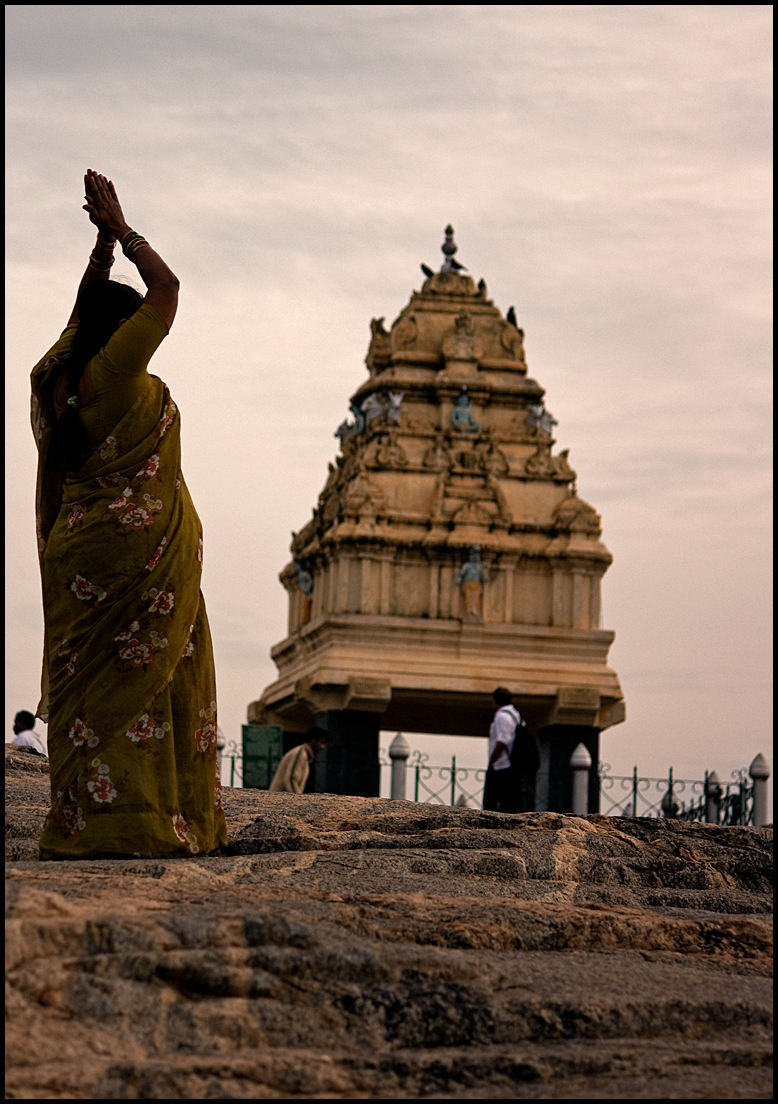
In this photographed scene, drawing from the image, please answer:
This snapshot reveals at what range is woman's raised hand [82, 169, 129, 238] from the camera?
5.65 metres

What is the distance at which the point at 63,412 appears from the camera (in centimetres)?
568

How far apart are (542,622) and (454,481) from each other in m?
2.80

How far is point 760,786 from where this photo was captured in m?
19.5

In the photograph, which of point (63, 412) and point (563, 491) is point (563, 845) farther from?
point (563, 491)

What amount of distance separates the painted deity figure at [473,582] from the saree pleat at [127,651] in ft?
65.4

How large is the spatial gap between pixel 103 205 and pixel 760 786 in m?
15.5

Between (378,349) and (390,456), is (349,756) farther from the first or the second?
(378,349)

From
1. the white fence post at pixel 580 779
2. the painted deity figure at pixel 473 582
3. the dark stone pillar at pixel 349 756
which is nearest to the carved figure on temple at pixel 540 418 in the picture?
the painted deity figure at pixel 473 582

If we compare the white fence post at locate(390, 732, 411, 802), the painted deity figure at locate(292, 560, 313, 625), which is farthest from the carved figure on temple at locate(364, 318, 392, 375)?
the white fence post at locate(390, 732, 411, 802)

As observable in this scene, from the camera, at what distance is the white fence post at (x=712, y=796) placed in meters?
20.4

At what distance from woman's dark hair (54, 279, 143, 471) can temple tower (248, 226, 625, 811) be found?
58.5 ft

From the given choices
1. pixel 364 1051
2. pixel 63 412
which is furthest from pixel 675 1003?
pixel 63 412

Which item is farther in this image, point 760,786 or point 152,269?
point 760,786

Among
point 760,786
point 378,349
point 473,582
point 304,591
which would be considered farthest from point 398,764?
point 378,349
